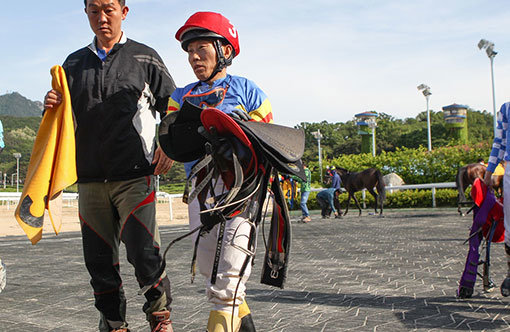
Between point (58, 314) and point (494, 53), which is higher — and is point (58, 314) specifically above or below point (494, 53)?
below

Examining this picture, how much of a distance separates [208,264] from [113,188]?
94cm

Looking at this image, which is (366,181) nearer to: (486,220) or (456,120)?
(486,220)

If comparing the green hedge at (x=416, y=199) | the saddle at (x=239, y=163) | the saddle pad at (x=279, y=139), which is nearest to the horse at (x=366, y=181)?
the green hedge at (x=416, y=199)

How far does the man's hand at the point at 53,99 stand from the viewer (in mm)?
3590

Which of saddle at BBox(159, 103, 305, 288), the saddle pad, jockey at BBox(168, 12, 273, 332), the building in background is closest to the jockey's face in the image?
jockey at BBox(168, 12, 273, 332)

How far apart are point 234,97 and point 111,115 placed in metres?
0.89

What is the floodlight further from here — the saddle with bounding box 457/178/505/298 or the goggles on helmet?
the goggles on helmet

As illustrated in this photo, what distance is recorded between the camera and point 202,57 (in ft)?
10.7

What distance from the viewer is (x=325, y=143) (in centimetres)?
9544

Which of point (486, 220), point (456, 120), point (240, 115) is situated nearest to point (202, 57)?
point (240, 115)

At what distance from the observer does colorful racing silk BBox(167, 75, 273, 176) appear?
10.6 feet

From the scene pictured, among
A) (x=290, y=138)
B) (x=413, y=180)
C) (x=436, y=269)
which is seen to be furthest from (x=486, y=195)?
(x=413, y=180)

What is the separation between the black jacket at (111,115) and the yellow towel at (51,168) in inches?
4.4

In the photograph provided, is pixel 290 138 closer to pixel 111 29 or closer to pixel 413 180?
pixel 111 29
